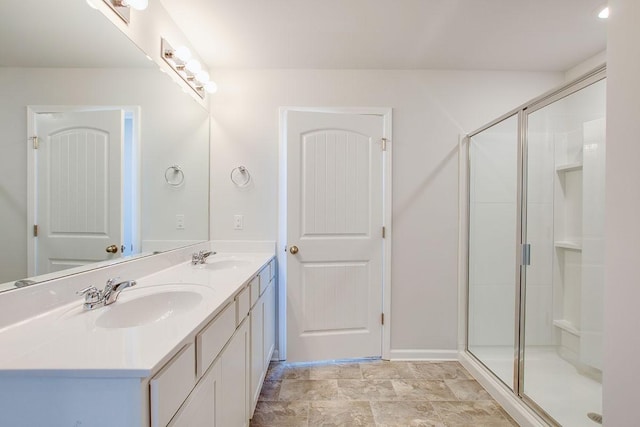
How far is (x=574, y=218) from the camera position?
1.71 meters

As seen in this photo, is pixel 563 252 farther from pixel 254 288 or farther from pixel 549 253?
pixel 254 288

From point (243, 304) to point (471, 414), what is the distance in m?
1.52

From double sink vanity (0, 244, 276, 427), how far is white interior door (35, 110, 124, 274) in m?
0.11

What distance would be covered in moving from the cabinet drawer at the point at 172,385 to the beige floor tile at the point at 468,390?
5.78 ft

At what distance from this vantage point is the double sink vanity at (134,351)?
550 mm

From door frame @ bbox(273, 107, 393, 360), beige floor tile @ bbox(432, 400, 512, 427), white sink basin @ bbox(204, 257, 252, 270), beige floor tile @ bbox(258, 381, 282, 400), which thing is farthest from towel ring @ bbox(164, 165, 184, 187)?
beige floor tile @ bbox(432, 400, 512, 427)

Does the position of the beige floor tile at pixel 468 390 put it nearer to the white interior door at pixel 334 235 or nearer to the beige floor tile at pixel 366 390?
the beige floor tile at pixel 366 390

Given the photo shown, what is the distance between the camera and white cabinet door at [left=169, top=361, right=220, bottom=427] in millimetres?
708

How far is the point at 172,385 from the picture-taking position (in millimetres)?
645

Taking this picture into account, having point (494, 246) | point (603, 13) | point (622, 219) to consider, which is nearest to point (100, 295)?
point (622, 219)

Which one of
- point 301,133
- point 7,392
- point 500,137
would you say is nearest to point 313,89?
point 301,133

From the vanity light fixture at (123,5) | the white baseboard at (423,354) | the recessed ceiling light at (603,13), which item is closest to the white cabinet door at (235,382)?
the white baseboard at (423,354)

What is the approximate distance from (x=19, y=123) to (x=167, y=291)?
0.74m

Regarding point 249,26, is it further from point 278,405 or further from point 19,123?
point 278,405
